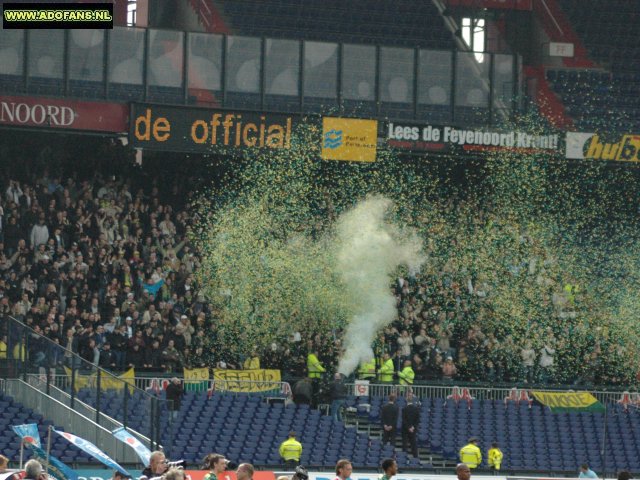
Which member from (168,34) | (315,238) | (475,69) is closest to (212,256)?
(315,238)

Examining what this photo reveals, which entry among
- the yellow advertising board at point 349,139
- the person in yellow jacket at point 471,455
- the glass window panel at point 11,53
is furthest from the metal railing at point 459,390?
the glass window panel at point 11,53

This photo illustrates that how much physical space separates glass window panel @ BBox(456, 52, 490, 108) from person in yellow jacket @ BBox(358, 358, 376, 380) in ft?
30.1

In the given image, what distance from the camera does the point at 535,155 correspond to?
41.4 meters

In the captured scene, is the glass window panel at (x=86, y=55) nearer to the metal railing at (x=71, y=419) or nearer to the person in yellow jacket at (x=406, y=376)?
the person in yellow jacket at (x=406, y=376)

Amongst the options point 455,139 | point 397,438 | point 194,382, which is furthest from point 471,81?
point 194,382

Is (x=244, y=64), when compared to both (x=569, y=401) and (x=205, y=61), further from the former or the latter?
(x=569, y=401)

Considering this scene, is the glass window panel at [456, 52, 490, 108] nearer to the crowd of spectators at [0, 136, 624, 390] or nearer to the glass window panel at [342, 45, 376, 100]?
the glass window panel at [342, 45, 376, 100]

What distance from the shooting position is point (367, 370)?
35.4m

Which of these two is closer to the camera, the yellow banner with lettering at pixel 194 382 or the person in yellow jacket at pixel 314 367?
the yellow banner with lettering at pixel 194 382

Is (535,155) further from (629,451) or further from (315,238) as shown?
(629,451)

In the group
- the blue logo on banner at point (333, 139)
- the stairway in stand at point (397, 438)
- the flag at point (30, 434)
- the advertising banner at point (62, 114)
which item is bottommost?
the stairway in stand at point (397, 438)

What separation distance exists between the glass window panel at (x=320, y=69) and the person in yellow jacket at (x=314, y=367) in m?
8.62

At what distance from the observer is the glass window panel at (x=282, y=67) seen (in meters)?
40.3

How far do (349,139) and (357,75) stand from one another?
2342mm
